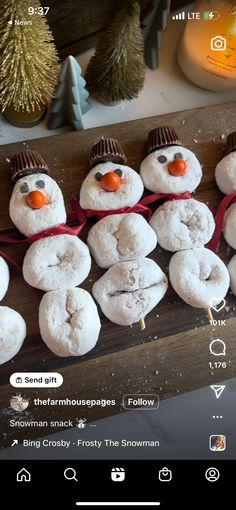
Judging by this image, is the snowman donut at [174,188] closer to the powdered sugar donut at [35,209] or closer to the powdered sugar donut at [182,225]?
the powdered sugar donut at [182,225]

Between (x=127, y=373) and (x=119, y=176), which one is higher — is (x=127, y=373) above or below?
below

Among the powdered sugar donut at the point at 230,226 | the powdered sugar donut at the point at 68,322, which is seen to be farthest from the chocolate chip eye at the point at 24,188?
the powdered sugar donut at the point at 230,226

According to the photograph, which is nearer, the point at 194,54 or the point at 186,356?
the point at 186,356

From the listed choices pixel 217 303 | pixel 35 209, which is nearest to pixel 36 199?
pixel 35 209

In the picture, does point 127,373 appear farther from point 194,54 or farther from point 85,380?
point 194,54
